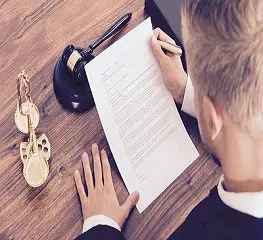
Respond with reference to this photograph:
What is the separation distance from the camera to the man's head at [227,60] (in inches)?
27.2

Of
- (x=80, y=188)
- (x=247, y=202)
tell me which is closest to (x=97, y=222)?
(x=80, y=188)

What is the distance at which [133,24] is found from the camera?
110cm

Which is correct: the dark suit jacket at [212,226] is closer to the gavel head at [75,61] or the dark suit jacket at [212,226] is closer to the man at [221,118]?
the man at [221,118]

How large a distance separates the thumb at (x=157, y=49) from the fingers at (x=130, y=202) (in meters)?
0.26

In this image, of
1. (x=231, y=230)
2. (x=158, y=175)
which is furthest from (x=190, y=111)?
(x=231, y=230)

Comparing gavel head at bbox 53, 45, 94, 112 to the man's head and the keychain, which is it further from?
the man's head

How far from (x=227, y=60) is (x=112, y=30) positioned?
39 centimetres

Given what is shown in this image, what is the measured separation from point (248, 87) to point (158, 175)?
32cm

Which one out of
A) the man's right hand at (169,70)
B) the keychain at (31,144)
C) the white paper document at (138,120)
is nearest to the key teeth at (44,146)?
the keychain at (31,144)

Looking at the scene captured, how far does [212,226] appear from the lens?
0.89m

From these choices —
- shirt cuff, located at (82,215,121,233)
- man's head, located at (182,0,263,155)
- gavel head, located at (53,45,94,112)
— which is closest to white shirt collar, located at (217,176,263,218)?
man's head, located at (182,0,263,155)

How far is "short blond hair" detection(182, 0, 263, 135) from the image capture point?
2.26 feet

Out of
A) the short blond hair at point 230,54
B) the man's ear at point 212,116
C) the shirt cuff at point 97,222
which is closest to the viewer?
the short blond hair at point 230,54

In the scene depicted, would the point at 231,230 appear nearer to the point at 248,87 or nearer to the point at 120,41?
the point at 248,87
